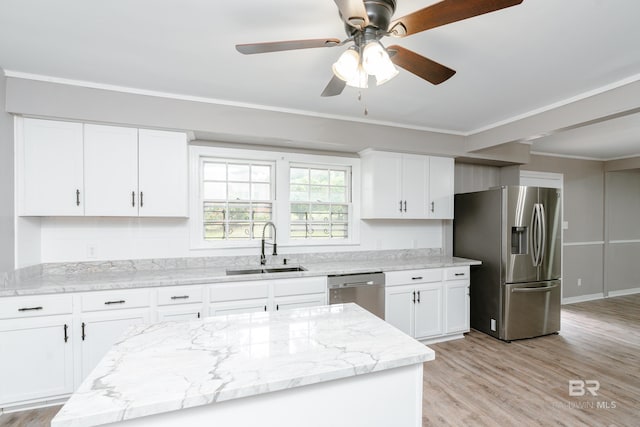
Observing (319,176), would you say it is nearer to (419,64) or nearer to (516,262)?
(419,64)

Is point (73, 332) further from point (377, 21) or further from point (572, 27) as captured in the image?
point (572, 27)

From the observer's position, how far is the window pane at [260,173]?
11.2 ft

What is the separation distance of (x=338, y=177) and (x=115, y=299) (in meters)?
2.54

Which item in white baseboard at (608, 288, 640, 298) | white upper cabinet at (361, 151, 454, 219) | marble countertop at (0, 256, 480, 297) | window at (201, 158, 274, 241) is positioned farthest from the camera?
white baseboard at (608, 288, 640, 298)

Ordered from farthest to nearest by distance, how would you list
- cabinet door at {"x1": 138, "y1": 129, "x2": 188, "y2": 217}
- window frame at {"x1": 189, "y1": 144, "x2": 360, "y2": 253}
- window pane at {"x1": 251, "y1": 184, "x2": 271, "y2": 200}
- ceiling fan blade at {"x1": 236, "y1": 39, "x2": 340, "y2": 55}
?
window pane at {"x1": 251, "y1": 184, "x2": 271, "y2": 200}, window frame at {"x1": 189, "y1": 144, "x2": 360, "y2": 253}, cabinet door at {"x1": 138, "y1": 129, "x2": 188, "y2": 217}, ceiling fan blade at {"x1": 236, "y1": 39, "x2": 340, "y2": 55}

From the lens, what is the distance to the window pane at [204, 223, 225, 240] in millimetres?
3207

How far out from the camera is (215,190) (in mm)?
3252

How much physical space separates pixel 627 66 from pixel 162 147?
363cm

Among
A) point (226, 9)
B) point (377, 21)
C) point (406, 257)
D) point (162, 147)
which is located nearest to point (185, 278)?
point (162, 147)

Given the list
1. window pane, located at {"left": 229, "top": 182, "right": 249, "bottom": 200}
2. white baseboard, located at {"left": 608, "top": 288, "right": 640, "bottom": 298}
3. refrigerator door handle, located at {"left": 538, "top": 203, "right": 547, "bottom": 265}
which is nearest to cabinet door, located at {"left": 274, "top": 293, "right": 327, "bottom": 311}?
window pane, located at {"left": 229, "top": 182, "right": 249, "bottom": 200}

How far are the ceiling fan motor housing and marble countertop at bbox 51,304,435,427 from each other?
1366mm

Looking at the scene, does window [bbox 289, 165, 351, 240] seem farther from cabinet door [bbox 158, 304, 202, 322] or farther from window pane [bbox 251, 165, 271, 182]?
cabinet door [bbox 158, 304, 202, 322]

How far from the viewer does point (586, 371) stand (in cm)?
281

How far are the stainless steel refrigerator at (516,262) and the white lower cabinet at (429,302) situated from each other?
12.1 inches
